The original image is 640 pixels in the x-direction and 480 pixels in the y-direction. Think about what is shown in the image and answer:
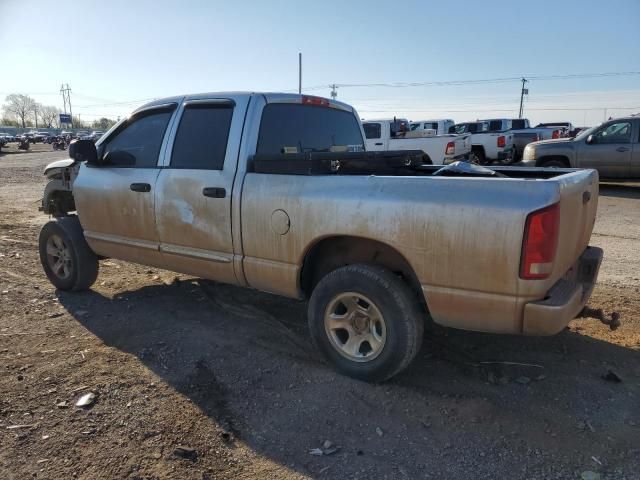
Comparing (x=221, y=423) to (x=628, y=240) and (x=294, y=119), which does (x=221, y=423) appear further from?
(x=628, y=240)

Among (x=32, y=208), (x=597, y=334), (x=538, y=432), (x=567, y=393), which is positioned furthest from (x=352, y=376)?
(x=32, y=208)

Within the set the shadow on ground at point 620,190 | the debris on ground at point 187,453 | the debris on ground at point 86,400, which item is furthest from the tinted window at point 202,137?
the shadow on ground at point 620,190

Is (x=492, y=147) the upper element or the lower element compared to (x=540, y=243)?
upper

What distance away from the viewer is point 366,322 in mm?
3369

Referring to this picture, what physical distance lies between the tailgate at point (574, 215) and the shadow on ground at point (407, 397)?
844mm

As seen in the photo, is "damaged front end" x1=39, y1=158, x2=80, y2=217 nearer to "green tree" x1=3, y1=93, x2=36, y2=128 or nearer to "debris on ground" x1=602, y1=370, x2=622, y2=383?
"debris on ground" x1=602, y1=370, x2=622, y2=383

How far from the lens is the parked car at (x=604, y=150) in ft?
41.3

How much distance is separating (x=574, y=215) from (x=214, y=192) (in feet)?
8.11

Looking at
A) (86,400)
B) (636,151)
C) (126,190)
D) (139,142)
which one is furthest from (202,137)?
(636,151)

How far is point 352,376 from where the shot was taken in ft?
11.1

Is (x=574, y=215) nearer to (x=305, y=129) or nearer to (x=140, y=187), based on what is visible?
(x=305, y=129)

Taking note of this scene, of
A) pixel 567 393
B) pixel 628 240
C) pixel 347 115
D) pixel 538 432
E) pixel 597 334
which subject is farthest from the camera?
pixel 628 240

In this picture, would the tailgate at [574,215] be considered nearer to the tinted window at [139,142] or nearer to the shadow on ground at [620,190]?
the tinted window at [139,142]

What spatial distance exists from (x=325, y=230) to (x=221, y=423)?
1345 mm
